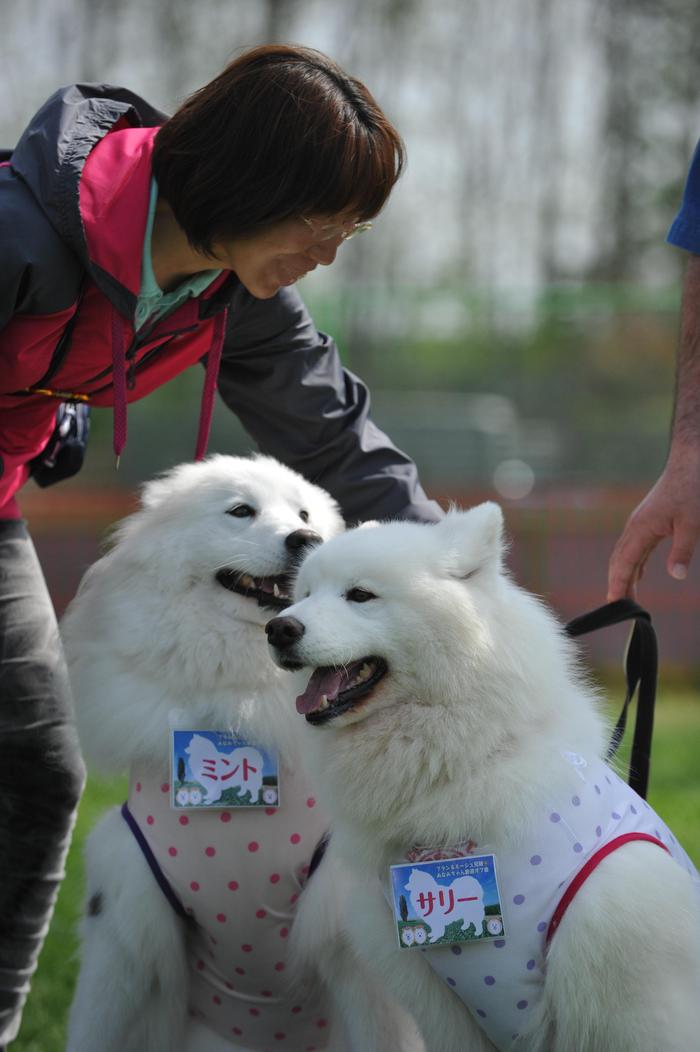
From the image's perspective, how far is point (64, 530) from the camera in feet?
31.3

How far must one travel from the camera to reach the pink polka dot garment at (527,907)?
2.21 meters

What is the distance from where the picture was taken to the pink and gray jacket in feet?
7.74

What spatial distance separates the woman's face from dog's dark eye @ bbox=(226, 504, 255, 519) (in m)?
0.58

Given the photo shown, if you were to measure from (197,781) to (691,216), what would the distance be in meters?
1.75

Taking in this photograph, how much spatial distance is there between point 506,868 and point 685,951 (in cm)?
38

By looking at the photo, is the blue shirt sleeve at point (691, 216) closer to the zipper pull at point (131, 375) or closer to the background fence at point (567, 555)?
the zipper pull at point (131, 375)

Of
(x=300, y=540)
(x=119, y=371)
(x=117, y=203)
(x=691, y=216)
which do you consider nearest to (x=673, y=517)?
(x=691, y=216)

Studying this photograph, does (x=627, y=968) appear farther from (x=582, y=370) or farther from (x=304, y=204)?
(x=582, y=370)

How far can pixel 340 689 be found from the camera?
2.40 metres

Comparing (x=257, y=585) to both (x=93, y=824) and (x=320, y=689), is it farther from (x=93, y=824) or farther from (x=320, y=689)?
(x=93, y=824)

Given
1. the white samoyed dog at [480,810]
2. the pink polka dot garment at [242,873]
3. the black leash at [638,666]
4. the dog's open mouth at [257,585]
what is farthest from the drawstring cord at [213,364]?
the black leash at [638,666]

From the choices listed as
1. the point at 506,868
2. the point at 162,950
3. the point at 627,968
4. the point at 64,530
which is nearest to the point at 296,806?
the point at 162,950

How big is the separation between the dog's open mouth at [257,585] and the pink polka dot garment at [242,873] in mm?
439

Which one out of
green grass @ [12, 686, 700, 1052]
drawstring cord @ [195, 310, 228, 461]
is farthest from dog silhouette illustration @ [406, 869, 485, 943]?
drawstring cord @ [195, 310, 228, 461]
